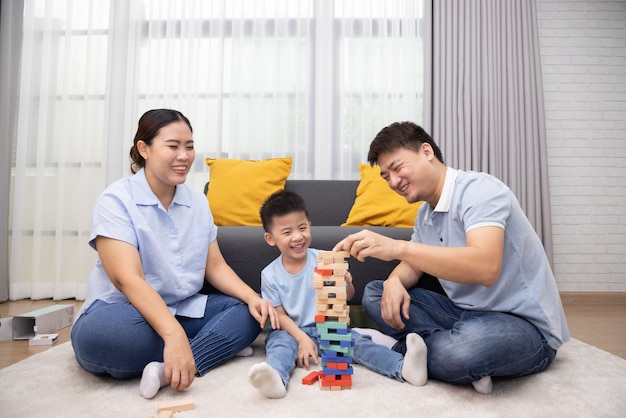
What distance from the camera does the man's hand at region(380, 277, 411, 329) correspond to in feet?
5.16

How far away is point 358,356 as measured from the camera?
164 cm

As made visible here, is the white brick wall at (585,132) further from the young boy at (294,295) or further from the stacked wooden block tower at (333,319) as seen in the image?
the stacked wooden block tower at (333,319)

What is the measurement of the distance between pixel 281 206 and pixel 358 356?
635 millimetres

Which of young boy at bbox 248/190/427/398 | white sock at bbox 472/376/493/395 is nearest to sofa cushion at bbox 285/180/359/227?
young boy at bbox 248/190/427/398

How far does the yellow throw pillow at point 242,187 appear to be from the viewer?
269 cm

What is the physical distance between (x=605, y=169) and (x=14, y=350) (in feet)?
13.1

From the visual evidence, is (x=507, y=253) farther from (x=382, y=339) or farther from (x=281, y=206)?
(x=281, y=206)

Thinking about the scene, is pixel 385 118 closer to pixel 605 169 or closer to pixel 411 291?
pixel 605 169

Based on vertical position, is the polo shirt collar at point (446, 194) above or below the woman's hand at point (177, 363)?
above

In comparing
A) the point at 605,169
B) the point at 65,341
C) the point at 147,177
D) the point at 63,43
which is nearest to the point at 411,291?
the point at 147,177

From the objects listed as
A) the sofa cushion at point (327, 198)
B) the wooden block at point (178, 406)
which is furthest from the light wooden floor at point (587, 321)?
the sofa cushion at point (327, 198)

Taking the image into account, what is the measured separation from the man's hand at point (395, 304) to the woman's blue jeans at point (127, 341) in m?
0.53

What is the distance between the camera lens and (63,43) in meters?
3.61

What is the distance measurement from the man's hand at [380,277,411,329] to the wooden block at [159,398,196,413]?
2.26ft
